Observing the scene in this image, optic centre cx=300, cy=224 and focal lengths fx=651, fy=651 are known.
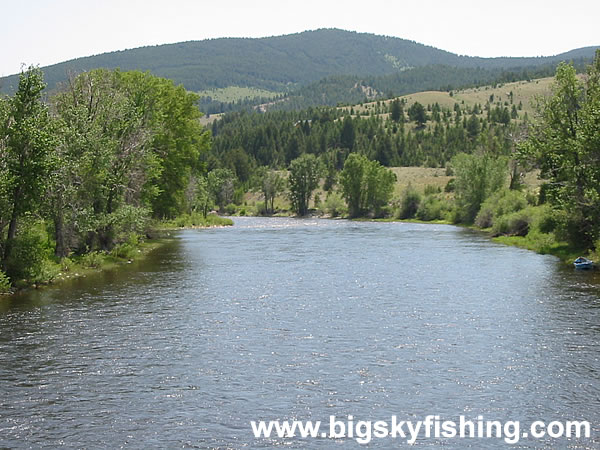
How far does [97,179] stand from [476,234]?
53.6 m

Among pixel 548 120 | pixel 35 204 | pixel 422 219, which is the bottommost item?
pixel 422 219

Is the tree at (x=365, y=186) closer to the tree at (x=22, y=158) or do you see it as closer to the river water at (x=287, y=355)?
the river water at (x=287, y=355)

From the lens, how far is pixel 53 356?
2458cm

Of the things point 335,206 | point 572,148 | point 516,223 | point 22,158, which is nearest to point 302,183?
point 335,206

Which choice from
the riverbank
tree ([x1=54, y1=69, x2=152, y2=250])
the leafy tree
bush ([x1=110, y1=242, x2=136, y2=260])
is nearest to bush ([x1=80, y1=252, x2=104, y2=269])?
the riverbank

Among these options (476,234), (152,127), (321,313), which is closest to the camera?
(321,313)

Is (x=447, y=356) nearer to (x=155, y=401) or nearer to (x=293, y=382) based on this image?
(x=293, y=382)

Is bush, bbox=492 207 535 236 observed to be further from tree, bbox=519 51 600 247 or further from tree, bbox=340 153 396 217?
tree, bbox=340 153 396 217

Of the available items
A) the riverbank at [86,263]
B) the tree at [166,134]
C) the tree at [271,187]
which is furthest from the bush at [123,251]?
the tree at [271,187]

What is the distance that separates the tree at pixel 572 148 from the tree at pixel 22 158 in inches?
1472

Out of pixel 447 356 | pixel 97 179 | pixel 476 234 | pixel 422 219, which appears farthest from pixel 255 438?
pixel 422 219

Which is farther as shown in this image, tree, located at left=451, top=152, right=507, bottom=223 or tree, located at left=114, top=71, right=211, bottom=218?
tree, located at left=451, top=152, right=507, bottom=223

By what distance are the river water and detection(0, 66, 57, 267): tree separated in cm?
500

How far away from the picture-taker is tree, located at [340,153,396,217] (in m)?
151
